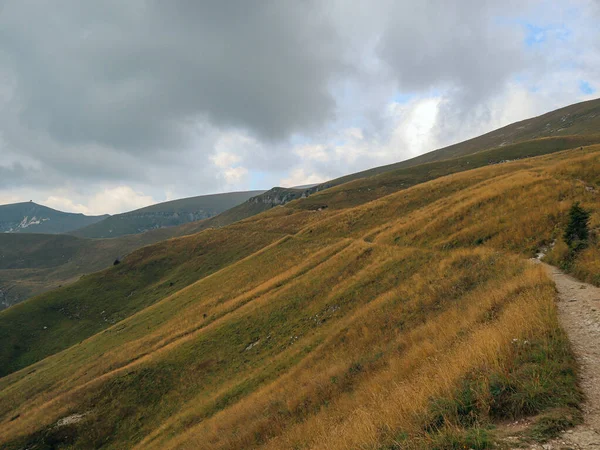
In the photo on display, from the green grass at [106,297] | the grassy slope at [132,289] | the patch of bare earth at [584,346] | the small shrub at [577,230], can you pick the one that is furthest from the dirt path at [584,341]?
the green grass at [106,297]

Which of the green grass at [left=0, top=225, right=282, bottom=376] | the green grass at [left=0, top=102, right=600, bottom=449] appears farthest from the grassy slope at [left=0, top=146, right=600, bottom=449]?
the green grass at [left=0, top=225, right=282, bottom=376]

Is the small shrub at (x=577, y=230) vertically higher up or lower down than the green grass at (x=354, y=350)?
higher up

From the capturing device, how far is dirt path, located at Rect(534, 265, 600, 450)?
476 centimetres

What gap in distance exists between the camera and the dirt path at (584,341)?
476cm

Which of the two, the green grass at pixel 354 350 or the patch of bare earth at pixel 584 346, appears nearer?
the patch of bare earth at pixel 584 346

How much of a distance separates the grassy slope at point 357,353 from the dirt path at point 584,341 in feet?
1.14

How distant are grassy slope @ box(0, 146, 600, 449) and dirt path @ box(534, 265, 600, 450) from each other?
1.14 feet

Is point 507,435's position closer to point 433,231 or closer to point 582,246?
point 582,246

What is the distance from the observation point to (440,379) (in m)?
7.44

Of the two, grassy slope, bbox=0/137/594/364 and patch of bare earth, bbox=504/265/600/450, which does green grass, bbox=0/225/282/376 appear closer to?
grassy slope, bbox=0/137/594/364

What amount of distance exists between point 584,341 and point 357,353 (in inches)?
388

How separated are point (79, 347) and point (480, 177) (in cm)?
7130

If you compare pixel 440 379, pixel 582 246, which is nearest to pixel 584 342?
pixel 440 379

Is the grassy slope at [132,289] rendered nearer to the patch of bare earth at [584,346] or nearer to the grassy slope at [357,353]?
the grassy slope at [357,353]
